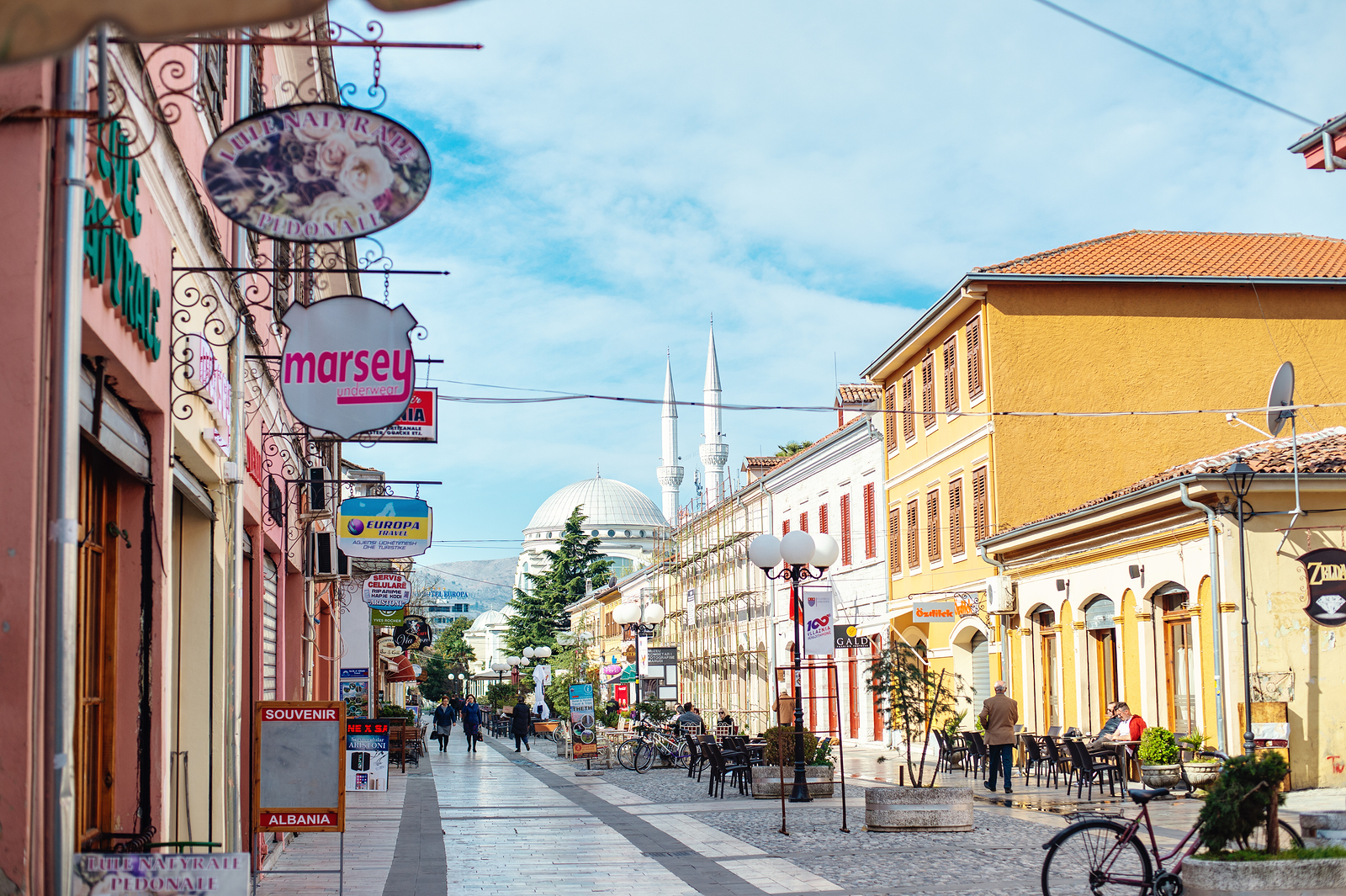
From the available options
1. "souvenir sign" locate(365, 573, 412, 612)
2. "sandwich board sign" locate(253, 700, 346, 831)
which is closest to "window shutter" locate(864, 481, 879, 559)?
"souvenir sign" locate(365, 573, 412, 612)

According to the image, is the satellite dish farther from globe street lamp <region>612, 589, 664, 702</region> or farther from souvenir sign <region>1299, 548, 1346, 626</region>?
globe street lamp <region>612, 589, 664, 702</region>

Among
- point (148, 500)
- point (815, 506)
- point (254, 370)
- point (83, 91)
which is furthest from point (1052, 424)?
point (83, 91)

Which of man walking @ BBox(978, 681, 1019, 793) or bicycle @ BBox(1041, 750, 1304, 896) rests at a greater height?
bicycle @ BBox(1041, 750, 1304, 896)

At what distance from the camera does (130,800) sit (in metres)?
7.65

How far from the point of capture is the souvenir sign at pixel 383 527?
57.8 feet

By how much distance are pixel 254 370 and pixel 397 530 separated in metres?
5.75

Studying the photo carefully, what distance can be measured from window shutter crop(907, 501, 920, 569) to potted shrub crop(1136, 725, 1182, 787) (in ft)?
47.0

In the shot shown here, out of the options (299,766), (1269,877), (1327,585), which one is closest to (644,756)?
(1327,585)

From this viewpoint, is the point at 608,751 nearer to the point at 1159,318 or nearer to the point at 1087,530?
the point at 1087,530

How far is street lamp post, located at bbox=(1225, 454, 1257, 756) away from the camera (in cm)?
1848

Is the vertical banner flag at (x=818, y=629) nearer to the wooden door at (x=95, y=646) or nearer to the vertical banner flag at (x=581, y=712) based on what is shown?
the wooden door at (x=95, y=646)

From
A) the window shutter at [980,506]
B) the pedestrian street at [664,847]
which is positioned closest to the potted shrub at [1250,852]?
the pedestrian street at [664,847]

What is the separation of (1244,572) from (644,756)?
1452 centimetres

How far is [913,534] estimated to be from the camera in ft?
115
